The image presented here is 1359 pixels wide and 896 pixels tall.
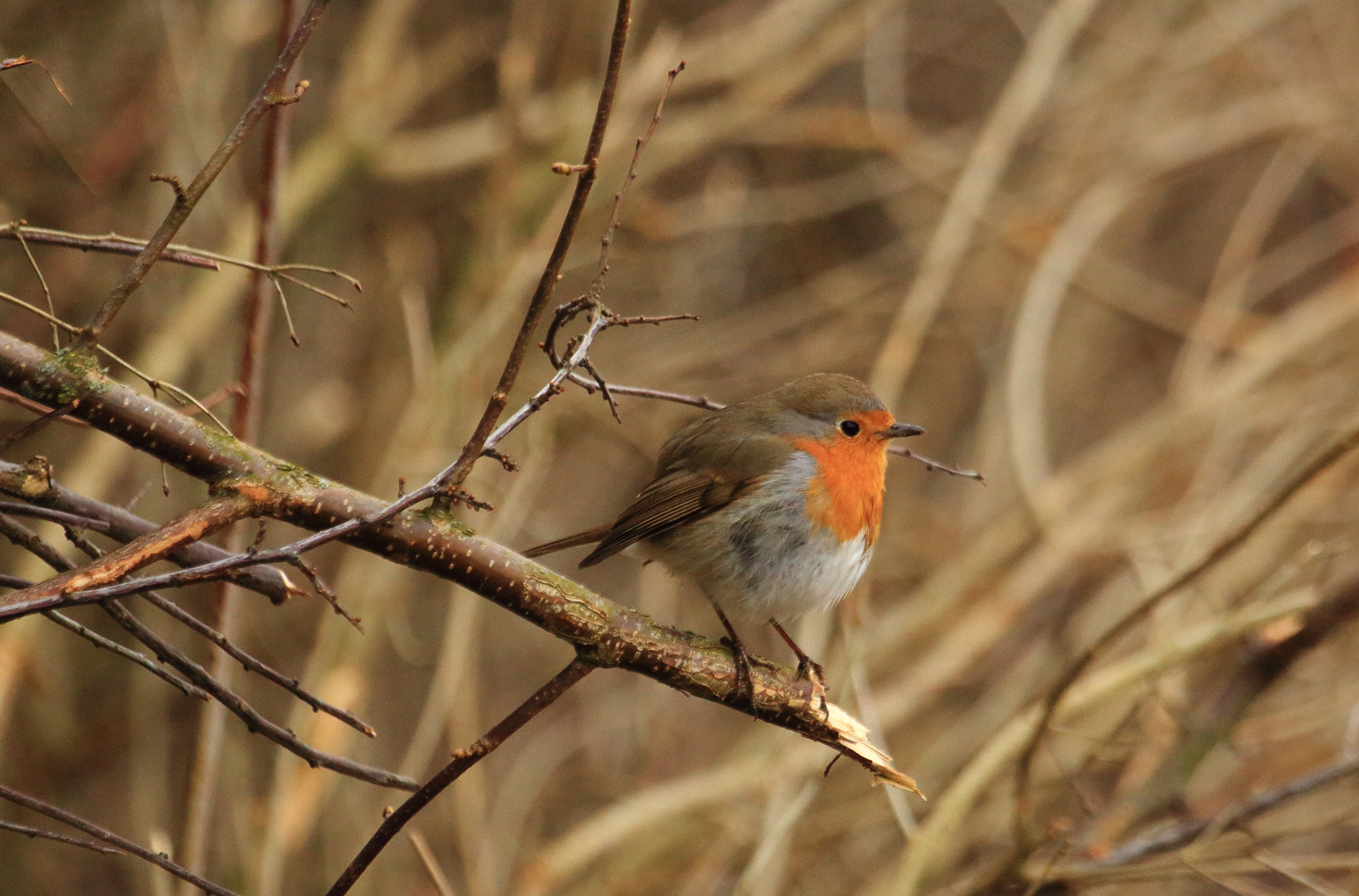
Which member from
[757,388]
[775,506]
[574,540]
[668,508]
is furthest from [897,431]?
[757,388]

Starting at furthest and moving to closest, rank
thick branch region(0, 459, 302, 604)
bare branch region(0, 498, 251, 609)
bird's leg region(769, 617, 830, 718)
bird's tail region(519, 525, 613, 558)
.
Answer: bird's tail region(519, 525, 613, 558), bird's leg region(769, 617, 830, 718), thick branch region(0, 459, 302, 604), bare branch region(0, 498, 251, 609)

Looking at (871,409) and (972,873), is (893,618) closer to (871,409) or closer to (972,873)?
(972,873)

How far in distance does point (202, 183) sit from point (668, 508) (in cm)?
183

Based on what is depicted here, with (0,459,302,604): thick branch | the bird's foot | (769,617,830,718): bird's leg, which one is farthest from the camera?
(769,617,830,718): bird's leg

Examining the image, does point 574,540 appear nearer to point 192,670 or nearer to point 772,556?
point 772,556

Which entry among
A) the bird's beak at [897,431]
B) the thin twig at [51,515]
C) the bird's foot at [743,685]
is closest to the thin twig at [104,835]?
the thin twig at [51,515]

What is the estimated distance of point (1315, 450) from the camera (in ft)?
14.3

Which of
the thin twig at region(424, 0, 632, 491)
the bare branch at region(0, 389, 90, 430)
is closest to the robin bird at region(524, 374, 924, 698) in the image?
the thin twig at region(424, 0, 632, 491)

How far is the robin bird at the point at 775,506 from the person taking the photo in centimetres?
309

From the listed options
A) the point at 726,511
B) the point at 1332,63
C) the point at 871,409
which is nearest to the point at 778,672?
the point at 726,511

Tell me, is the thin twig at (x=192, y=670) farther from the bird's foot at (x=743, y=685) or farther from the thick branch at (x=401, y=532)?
the bird's foot at (x=743, y=685)

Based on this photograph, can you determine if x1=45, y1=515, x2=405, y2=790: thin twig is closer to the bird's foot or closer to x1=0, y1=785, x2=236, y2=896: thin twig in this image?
x1=0, y1=785, x2=236, y2=896: thin twig

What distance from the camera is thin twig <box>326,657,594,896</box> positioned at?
5.40 ft

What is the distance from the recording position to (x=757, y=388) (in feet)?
17.6
